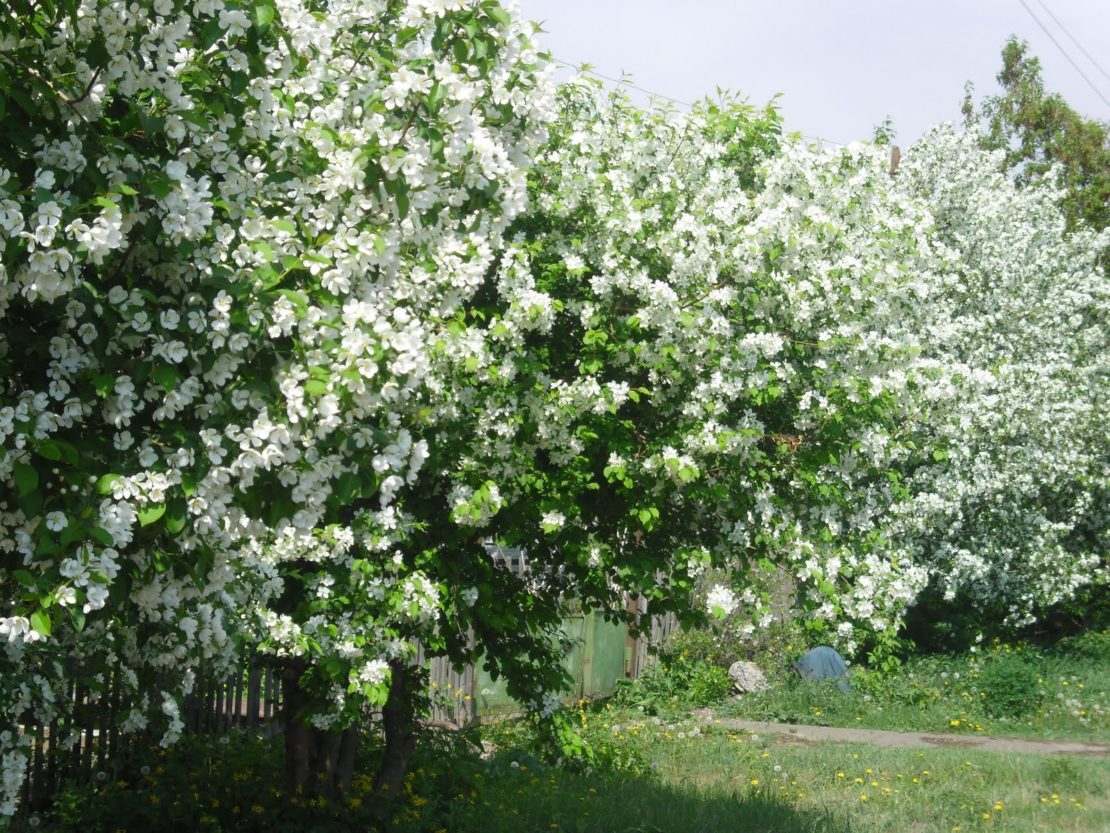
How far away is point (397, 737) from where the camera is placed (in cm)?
802

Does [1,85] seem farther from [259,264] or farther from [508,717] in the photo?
[508,717]

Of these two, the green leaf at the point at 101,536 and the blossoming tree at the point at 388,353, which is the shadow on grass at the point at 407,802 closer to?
the blossoming tree at the point at 388,353

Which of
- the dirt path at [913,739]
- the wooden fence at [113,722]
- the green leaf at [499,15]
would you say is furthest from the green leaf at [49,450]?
the dirt path at [913,739]

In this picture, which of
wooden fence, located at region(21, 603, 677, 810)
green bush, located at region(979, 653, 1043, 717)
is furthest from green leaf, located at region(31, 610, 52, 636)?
green bush, located at region(979, 653, 1043, 717)

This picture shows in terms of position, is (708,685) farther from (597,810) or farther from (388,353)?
(388,353)

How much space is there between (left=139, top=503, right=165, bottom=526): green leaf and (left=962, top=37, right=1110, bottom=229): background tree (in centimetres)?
2881

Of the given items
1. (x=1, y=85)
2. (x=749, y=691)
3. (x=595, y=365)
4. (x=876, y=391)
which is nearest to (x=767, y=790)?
(x=876, y=391)

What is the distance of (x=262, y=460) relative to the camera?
3.58 meters

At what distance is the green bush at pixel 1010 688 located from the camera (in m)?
15.3

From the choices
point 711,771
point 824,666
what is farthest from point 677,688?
point 711,771

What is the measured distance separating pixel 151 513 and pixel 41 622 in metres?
0.40

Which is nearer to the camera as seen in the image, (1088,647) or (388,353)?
(388,353)

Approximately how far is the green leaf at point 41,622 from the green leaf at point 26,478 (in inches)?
13.2

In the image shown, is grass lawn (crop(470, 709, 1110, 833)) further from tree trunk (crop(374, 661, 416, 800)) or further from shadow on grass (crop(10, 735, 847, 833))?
tree trunk (crop(374, 661, 416, 800))
